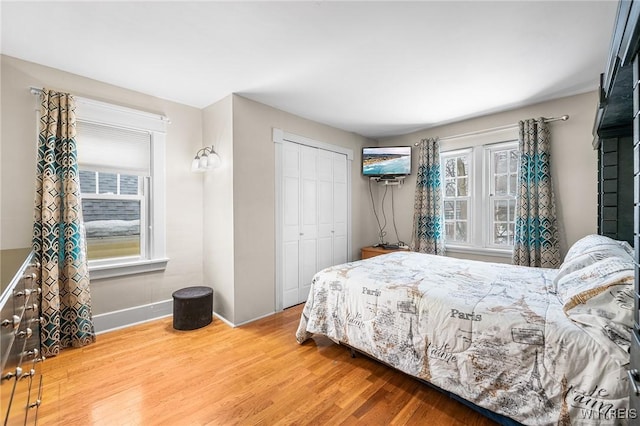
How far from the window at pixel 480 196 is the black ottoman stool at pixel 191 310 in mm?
3373

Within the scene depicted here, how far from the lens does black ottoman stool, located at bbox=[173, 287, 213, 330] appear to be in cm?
285

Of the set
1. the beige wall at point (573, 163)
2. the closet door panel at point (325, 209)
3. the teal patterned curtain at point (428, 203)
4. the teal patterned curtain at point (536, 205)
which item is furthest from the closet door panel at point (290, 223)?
the beige wall at point (573, 163)

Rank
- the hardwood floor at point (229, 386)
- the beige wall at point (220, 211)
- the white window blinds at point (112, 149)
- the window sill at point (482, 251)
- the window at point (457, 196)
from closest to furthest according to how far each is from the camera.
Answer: the hardwood floor at point (229, 386) → the white window blinds at point (112, 149) → the beige wall at point (220, 211) → the window sill at point (482, 251) → the window at point (457, 196)

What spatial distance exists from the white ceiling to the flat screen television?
1230 mm

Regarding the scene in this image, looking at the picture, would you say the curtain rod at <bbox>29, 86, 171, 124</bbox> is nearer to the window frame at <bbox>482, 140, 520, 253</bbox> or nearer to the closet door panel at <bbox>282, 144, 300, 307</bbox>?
the closet door panel at <bbox>282, 144, 300, 307</bbox>

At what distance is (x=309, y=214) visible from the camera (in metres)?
3.87

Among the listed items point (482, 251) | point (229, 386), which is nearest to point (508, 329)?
point (229, 386)

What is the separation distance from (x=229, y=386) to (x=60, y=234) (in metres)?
2.04

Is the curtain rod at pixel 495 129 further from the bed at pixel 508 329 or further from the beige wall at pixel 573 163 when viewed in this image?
the bed at pixel 508 329

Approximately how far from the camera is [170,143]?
3234mm

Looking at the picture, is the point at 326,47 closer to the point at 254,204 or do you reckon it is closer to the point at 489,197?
the point at 254,204

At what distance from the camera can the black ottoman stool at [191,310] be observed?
285 centimetres

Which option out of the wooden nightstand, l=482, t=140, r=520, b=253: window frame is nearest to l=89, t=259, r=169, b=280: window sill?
the wooden nightstand

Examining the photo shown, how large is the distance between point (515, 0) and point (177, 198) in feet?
11.5
